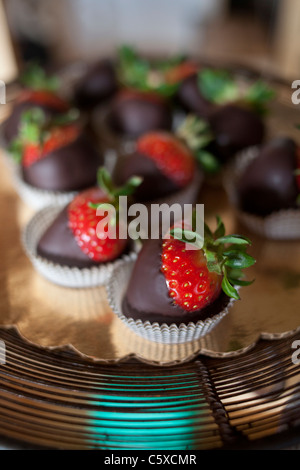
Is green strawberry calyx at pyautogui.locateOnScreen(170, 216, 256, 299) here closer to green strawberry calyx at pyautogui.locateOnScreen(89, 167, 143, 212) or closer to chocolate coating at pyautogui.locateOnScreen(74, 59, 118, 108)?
green strawberry calyx at pyautogui.locateOnScreen(89, 167, 143, 212)

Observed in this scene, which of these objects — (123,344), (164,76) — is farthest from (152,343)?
(164,76)

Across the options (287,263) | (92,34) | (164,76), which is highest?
(164,76)

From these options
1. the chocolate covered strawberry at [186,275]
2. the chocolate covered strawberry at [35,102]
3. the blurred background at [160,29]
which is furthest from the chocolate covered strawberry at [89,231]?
the blurred background at [160,29]

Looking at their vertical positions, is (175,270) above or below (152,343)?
above

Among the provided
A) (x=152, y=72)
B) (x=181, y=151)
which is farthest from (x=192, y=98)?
(x=181, y=151)

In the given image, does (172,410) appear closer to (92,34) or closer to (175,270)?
(175,270)

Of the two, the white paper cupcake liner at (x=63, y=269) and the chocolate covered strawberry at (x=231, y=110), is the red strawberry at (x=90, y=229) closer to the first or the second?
the white paper cupcake liner at (x=63, y=269)
